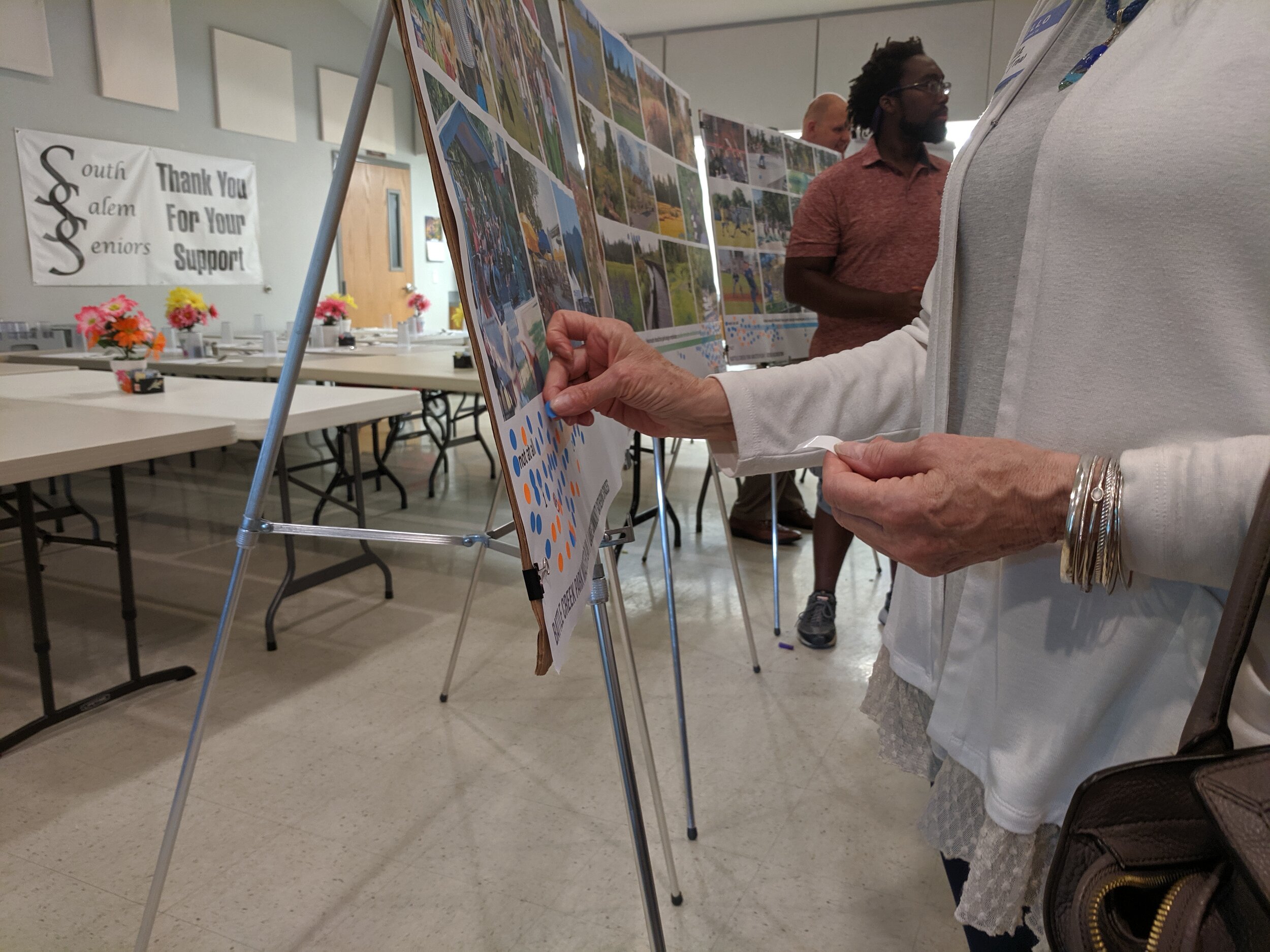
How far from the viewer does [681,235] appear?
214 centimetres

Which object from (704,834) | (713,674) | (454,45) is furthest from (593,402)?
(713,674)

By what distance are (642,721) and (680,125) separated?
165 centimetres

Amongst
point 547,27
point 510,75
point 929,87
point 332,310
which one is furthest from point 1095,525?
point 332,310

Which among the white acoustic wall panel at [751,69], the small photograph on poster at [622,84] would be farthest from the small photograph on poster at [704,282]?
the white acoustic wall panel at [751,69]

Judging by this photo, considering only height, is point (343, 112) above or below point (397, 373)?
above

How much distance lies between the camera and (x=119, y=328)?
9.40 ft

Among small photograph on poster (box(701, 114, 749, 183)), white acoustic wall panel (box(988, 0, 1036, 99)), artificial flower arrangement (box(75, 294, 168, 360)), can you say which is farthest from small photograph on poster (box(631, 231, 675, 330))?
white acoustic wall panel (box(988, 0, 1036, 99))

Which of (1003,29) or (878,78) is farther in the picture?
(1003,29)

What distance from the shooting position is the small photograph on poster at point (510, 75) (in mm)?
897

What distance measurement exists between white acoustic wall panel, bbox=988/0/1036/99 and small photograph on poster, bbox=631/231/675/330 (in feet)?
21.1

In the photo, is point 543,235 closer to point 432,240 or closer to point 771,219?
point 771,219

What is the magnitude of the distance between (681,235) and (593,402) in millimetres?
1374

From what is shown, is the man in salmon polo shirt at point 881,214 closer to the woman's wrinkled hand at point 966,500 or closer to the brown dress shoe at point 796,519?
the brown dress shoe at point 796,519

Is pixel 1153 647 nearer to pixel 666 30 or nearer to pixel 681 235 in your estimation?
pixel 681 235
